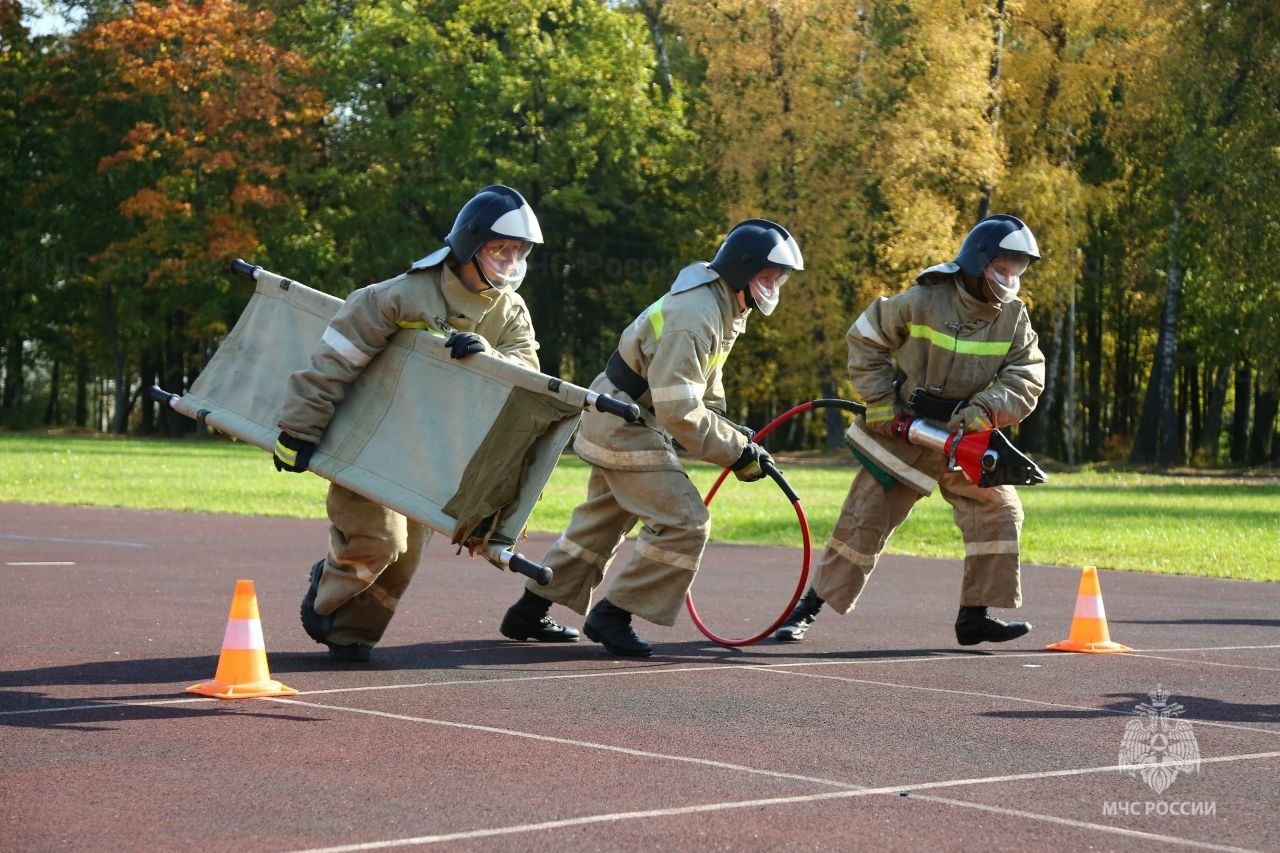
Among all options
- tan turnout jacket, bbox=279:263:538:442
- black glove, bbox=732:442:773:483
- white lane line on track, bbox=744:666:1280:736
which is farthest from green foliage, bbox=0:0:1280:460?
tan turnout jacket, bbox=279:263:538:442

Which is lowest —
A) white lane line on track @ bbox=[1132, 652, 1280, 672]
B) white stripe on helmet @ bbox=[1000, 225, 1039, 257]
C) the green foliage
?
white lane line on track @ bbox=[1132, 652, 1280, 672]

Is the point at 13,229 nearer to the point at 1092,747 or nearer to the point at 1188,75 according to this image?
the point at 1188,75

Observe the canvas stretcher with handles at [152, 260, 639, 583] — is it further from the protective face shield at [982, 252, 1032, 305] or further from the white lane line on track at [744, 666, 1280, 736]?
the protective face shield at [982, 252, 1032, 305]

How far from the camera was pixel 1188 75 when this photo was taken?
33.0 metres

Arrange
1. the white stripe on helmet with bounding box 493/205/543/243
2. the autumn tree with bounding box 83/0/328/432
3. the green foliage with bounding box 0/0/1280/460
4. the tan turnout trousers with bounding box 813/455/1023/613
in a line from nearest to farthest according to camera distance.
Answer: the white stripe on helmet with bounding box 493/205/543/243
the tan turnout trousers with bounding box 813/455/1023/613
the green foliage with bounding box 0/0/1280/460
the autumn tree with bounding box 83/0/328/432

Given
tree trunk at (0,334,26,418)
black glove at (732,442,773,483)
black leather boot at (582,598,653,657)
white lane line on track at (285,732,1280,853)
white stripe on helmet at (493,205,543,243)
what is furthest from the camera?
tree trunk at (0,334,26,418)

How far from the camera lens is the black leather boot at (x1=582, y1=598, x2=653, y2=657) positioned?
30.2 feet

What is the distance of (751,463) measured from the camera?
8961 mm

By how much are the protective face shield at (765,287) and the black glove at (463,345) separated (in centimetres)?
161

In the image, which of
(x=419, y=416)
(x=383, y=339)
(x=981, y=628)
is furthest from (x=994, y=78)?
(x=419, y=416)

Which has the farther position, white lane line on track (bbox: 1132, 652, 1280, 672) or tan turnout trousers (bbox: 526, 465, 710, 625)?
white lane line on track (bbox: 1132, 652, 1280, 672)

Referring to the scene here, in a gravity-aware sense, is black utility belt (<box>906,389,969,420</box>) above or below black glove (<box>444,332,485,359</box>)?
below

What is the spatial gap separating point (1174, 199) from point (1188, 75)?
11914 millimetres

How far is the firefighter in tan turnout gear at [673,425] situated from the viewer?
884cm
